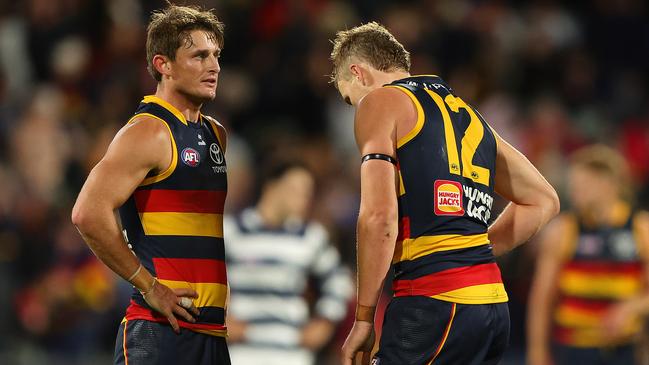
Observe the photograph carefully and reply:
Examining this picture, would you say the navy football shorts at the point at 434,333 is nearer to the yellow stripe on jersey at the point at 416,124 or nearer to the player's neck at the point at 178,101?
the yellow stripe on jersey at the point at 416,124

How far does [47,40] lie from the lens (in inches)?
521

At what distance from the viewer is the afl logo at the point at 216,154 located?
5402mm

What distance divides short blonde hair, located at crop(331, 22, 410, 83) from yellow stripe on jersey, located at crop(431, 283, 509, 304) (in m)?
1.14

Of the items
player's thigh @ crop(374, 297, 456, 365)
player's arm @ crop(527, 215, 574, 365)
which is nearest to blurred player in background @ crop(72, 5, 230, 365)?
player's thigh @ crop(374, 297, 456, 365)

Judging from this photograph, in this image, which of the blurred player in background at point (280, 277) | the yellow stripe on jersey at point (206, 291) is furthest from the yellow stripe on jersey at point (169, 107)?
the blurred player in background at point (280, 277)

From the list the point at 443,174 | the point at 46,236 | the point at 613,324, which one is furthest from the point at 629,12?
the point at 443,174

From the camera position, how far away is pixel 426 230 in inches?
199

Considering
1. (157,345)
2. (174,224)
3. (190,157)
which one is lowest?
(157,345)

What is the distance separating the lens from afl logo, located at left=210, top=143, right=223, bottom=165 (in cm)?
540

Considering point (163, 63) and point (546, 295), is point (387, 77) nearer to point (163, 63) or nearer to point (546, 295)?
point (163, 63)

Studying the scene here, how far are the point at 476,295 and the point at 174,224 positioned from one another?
142cm

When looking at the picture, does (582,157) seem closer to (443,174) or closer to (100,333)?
(443,174)

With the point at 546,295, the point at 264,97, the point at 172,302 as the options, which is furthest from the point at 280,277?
the point at 264,97

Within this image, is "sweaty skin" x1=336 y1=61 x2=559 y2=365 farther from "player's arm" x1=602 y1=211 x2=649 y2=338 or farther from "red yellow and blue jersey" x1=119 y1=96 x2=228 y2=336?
"player's arm" x1=602 y1=211 x2=649 y2=338
